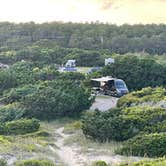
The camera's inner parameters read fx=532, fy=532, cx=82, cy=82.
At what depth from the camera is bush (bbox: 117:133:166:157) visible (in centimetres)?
1783

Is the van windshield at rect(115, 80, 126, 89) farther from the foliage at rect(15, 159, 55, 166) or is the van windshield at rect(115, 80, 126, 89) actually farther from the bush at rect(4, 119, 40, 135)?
the foliage at rect(15, 159, 55, 166)

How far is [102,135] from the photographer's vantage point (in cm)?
2014

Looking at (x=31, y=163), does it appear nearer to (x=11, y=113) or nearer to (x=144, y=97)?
(x=11, y=113)

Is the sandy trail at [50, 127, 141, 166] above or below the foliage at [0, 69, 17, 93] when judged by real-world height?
below

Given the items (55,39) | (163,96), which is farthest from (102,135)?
(55,39)

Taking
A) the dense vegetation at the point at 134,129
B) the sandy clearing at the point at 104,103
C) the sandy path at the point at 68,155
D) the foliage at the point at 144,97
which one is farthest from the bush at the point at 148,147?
the sandy clearing at the point at 104,103

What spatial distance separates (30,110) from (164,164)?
12.0 meters

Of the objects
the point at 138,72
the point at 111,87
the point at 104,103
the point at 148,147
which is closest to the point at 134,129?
the point at 148,147

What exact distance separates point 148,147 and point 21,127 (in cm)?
610

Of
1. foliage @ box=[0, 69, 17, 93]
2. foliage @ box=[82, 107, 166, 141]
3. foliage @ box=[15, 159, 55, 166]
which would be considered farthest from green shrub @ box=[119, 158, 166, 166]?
foliage @ box=[0, 69, 17, 93]

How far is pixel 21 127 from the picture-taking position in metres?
21.8

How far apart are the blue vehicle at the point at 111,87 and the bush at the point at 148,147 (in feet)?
50.3

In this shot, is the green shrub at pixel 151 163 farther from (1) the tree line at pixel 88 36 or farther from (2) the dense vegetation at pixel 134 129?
(1) the tree line at pixel 88 36

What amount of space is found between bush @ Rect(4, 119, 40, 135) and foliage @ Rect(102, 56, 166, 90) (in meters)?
16.2
